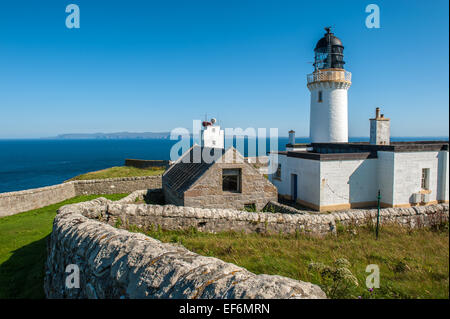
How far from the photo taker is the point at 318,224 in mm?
9938

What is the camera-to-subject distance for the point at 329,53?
26.1 meters

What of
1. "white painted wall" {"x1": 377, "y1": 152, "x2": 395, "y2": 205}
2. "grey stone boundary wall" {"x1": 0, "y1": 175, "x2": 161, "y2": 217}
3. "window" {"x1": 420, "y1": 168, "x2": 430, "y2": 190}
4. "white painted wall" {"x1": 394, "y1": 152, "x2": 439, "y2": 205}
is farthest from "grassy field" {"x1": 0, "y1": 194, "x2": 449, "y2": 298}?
"window" {"x1": 420, "y1": 168, "x2": 430, "y2": 190}

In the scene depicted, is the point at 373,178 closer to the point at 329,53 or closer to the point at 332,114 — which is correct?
the point at 332,114

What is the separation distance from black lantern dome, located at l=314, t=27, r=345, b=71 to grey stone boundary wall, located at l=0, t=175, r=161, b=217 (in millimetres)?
19341

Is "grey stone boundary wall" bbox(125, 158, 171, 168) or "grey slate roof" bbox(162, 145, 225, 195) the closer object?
"grey slate roof" bbox(162, 145, 225, 195)

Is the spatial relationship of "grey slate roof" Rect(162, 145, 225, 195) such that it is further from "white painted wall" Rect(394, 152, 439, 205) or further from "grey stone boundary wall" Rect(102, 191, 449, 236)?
"white painted wall" Rect(394, 152, 439, 205)

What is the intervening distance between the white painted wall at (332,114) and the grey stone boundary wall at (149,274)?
22.6m

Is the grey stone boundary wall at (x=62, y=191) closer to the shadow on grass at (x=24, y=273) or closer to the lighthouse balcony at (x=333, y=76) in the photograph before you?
the shadow on grass at (x=24, y=273)

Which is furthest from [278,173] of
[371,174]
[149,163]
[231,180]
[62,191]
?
[149,163]

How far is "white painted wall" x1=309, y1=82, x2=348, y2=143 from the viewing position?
2445 centimetres

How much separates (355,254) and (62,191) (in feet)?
71.1
